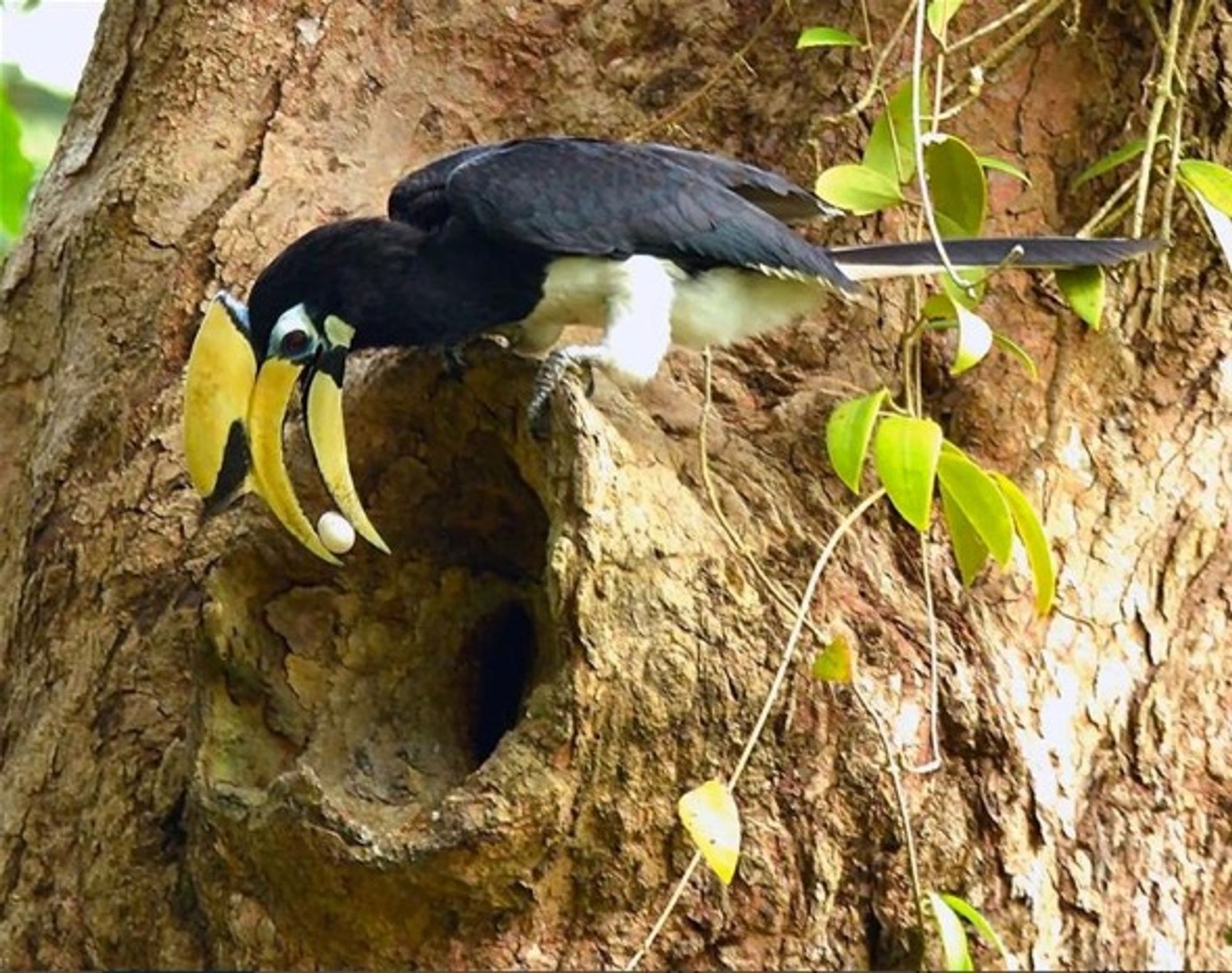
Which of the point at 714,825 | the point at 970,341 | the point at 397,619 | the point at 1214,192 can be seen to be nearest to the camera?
the point at 714,825

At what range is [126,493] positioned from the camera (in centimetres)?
217

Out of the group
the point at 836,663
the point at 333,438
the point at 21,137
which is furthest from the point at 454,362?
the point at 21,137

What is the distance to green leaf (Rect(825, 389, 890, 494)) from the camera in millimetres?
1794

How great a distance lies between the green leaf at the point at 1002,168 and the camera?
6.85ft

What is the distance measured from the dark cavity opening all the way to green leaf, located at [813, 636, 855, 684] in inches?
13.2

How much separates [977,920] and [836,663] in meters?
0.22

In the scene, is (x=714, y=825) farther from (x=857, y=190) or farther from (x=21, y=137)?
(x=21, y=137)

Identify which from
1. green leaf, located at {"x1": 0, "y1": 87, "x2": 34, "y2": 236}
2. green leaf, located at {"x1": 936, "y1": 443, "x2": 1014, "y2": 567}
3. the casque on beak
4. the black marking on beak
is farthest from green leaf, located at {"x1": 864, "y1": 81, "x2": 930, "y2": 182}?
green leaf, located at {"x1": 0, "y1": 87, "x2": 34, "y2": 236}

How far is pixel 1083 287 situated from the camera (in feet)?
6.76

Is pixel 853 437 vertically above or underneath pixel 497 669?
above

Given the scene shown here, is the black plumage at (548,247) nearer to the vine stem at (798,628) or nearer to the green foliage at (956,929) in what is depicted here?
the vine stem at (798,628)

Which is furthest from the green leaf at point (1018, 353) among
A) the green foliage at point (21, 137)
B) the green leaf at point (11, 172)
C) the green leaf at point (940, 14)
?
the green leaf at point (11, 172)

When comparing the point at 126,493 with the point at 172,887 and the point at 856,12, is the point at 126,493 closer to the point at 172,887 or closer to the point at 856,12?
the point at 172,887

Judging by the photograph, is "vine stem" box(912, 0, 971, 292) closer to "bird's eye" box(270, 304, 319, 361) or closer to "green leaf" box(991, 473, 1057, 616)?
"green leaf" box(991, 473, 1057, 616)
